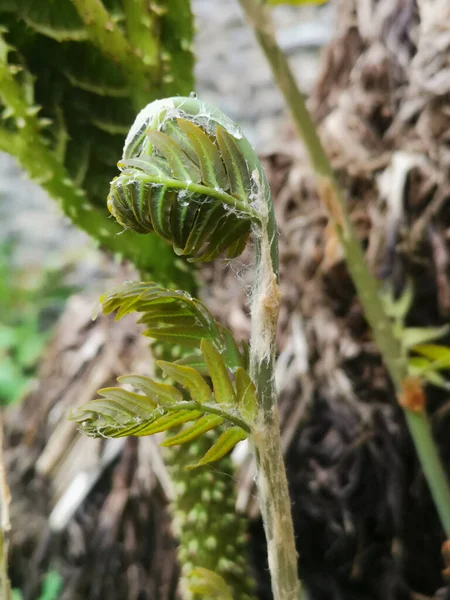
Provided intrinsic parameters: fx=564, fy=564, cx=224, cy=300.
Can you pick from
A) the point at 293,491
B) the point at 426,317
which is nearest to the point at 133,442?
the point at 293,491

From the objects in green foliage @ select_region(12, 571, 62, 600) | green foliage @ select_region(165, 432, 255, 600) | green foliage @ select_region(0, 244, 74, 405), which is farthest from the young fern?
green foliage @ select_region(0, 244, 74, 405)

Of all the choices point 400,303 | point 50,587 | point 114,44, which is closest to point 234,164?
point 114,44

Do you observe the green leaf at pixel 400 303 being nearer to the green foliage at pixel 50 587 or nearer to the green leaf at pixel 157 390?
the green leaf at pixel 157 390

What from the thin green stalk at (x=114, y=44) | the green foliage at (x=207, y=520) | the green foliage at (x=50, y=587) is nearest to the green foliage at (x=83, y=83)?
the thin green stalk at (x=114, y=44)

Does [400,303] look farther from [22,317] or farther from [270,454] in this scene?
[22,317]

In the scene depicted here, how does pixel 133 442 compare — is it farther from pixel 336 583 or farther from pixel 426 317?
pixel 426 317
